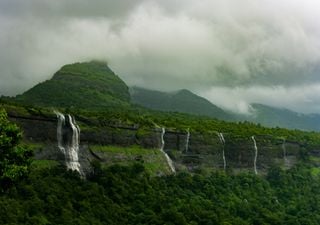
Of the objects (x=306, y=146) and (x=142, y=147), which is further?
(x=306, y=146)

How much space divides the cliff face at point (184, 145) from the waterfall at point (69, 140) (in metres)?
0.95

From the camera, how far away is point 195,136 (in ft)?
427

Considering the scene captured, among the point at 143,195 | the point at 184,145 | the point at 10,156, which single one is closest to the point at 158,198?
the point at 143,195

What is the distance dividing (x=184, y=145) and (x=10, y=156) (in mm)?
75015

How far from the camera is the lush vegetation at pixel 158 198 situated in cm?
8531

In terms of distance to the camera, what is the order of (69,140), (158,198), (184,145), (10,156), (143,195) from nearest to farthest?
(10,156), (143,195), (69,140), (158,198), (184,145)

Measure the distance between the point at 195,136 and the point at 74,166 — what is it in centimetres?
3572

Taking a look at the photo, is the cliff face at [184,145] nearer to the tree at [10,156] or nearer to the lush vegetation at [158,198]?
the lush vegetation at [158,198]

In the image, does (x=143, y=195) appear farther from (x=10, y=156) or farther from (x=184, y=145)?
(x=10, y=156)

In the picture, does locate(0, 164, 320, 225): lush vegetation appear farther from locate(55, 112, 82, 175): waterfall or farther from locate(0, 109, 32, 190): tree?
locate(0, 109, 32, 190): tree

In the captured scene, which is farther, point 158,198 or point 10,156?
point 158,198

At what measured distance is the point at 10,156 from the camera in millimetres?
54375

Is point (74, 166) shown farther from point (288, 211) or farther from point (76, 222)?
point (288, 211)

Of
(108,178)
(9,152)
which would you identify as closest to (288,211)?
(108,178)
